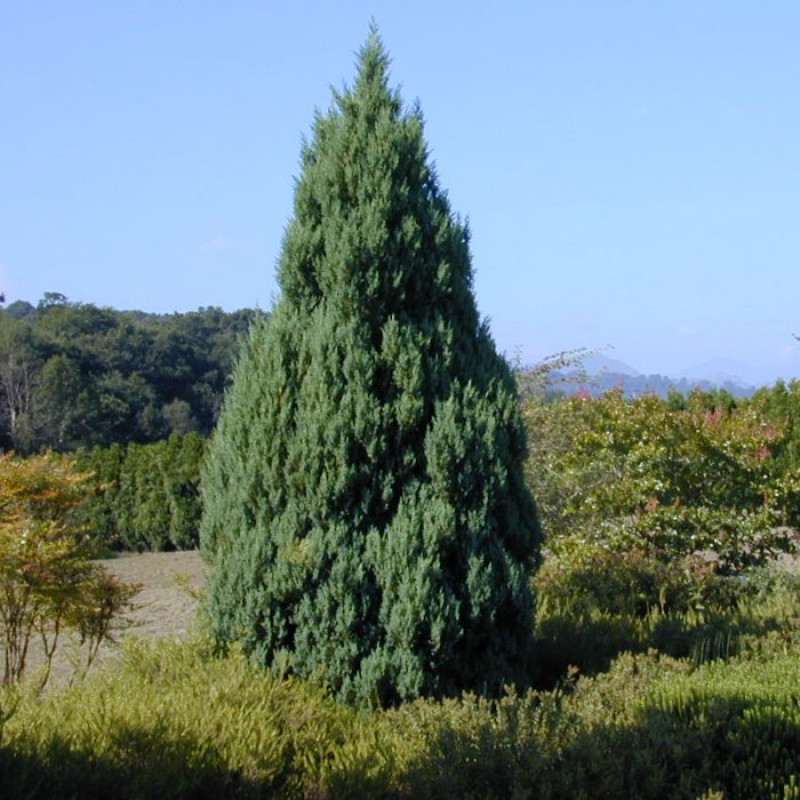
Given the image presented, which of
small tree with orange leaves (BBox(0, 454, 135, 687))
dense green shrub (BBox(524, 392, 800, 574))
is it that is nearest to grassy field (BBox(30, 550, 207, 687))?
small tree with orange leaves (BBox(0, 454, 135, 687))

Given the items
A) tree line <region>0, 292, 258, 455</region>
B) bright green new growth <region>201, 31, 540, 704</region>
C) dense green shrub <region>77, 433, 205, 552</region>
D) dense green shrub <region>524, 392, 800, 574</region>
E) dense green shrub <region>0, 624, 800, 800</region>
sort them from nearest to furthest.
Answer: dense green shrub <region>0, 624, 800, 800</region> < bright green new growth <region>201, 31, 540, 704</region> < dense green shrub <region>524, 392, 800, 574</region> < dense green shrub <region>77, 433, 205, 552</region> < tree line <region>0, 292, 258, 455</region>

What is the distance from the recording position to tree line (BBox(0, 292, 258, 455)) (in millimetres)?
35500

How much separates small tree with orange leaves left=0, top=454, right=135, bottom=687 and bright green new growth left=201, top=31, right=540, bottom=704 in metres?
1.39

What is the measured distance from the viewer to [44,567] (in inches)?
262

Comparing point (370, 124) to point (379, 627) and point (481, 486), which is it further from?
point (379, 627)

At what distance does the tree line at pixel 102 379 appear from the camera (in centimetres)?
3550

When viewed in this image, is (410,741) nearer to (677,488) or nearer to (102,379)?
(677,488)

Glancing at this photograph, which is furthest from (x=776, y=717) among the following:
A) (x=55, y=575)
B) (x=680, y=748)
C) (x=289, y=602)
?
(x=55, y=575)

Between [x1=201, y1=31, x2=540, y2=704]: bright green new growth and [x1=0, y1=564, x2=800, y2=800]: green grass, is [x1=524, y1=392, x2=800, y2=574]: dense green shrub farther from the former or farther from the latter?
[x1=201, y1=31, x2=540, y2=704]: bright green new growth

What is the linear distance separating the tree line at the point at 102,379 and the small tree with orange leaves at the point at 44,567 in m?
24.6

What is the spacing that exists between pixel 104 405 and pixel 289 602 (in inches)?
1298

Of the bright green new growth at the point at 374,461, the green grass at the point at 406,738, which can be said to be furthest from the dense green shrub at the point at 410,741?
the bright green new growth at the point at 374,461

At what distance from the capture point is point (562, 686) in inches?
223

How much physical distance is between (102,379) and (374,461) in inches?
1370
